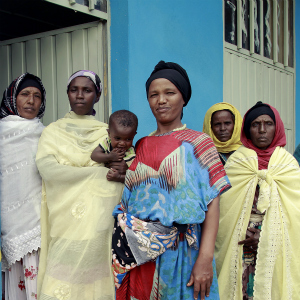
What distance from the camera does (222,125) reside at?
336 centimetres

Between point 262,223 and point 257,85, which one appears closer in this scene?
point 262,223

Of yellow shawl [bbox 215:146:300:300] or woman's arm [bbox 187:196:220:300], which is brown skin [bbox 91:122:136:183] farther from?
yellow shawl [bbox 215:146:300:300]

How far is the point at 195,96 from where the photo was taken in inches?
156

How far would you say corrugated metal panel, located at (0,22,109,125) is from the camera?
11.3ft

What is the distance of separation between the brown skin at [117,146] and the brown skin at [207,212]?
0.82 feet

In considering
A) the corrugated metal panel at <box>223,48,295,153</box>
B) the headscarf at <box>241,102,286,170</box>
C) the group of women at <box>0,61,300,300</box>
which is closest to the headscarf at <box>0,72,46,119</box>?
the group of women at <box>0,61,300,300</box>

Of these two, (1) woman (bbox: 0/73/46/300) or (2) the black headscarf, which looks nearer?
(1) woman (bbox: 0/73/46/300)

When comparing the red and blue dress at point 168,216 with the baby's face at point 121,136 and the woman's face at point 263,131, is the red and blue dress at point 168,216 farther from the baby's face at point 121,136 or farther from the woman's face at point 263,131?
the woman's face at point 263,131

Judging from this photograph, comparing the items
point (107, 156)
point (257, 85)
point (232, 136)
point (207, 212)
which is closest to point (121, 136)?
point (107, 156)

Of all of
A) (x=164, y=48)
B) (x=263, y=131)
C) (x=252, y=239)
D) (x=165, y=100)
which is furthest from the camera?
(x=164, y=48)

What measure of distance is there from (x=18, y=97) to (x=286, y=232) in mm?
1958

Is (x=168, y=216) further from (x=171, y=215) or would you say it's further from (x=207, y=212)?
(x=207, y=212)

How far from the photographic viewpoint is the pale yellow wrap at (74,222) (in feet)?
7.13

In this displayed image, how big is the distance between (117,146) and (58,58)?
1.82m
